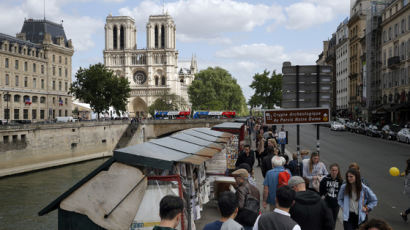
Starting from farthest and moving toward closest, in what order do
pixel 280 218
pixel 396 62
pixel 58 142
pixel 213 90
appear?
pixel 213 90 → pixel 396 62 → pixel 58 142 → pixel 280 218

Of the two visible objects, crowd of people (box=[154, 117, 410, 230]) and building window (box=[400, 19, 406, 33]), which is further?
building window (box=[400, 19, 406, 33])

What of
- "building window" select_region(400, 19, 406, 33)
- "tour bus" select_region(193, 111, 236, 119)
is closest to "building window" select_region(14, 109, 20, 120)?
"tour bus" select_region(193, 111, 236, 119)

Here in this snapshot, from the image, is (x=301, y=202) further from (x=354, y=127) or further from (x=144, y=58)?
(x=144, y=58)

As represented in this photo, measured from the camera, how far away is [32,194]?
25.6 metres

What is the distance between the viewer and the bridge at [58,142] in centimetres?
3447

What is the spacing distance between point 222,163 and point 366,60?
1936 inches

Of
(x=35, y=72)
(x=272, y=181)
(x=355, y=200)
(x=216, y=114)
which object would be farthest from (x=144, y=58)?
(x=355, y=200)

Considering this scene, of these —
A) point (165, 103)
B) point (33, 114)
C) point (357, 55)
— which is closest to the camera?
point (33, 114)

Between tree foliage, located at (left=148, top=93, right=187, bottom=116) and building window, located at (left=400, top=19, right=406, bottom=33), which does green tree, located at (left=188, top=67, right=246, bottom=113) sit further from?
building window, located at (left=400, top=19, right=406, bottom=33)

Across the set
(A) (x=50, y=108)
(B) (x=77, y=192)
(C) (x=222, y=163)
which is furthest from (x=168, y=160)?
(A) (x=50, y=108)

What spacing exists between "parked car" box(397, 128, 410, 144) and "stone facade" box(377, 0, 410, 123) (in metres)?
8.59

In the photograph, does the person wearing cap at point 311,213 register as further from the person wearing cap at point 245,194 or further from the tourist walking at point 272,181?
the tourist walking at point 272,181

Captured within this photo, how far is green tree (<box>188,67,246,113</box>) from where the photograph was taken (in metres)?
104

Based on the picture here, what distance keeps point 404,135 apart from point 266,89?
152ft
